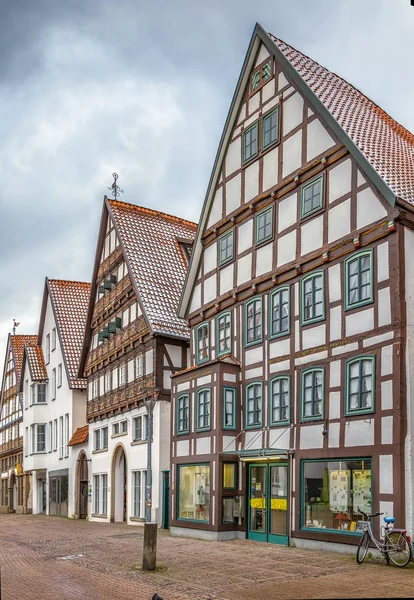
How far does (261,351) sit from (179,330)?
324 inches

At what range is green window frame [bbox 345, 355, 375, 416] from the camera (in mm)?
19328

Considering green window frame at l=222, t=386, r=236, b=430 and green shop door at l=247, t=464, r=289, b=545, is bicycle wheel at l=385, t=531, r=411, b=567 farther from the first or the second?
green window frame at l=222, t=386, r=236, b=430

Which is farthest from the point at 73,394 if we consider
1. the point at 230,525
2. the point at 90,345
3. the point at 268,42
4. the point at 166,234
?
the point at 268,42

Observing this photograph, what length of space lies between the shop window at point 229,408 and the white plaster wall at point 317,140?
7.66 m

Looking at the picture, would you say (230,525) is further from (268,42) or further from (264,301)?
(268,42)

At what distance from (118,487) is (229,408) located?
44.4 feet

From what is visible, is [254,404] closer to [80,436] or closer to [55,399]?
[80,436]

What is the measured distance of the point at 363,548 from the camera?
17.7m

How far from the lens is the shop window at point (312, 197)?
22.3m

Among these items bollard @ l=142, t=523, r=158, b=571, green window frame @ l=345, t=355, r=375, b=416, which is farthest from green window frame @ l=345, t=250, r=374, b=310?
bollard @ l=142, t=523, r=158, b=571

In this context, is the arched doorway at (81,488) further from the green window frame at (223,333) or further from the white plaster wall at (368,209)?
the white plaster wall at (368,209)

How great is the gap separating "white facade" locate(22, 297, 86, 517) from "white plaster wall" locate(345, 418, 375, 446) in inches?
1050

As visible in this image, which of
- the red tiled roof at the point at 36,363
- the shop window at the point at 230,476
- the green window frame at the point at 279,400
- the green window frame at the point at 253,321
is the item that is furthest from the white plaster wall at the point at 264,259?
the red tiled roof at the point at 36,363

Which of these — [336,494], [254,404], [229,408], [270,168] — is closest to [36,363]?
[229,408]
